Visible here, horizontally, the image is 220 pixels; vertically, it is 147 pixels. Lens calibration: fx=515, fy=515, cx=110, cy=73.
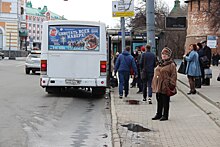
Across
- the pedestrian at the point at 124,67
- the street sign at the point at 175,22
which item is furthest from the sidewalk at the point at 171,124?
the street sign at the point at 175,22

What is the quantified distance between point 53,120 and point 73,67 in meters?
5.10

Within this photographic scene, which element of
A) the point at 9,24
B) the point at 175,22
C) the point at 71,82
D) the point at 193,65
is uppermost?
the point at 9,24

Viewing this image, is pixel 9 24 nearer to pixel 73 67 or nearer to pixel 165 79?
pixel 73 67

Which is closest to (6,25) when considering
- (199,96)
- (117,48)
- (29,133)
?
(117,48)

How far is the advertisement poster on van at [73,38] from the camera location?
17547mm

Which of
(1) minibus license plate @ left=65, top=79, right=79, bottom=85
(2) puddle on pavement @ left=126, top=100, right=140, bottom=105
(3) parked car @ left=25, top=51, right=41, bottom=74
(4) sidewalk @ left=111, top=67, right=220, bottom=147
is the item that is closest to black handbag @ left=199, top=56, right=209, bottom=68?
(4) sidewalk @ left=111, top=67, right=220, bottom=147

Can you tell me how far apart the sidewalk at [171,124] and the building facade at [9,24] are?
6393 centimetres

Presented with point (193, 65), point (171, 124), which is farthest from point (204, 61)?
point (171, 124)

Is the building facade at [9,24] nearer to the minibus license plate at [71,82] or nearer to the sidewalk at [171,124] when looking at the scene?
the minibus license plate at [71,82]

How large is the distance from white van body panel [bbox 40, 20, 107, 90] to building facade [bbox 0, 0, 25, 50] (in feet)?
202

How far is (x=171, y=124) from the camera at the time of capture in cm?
1137

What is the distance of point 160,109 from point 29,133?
3.24 m

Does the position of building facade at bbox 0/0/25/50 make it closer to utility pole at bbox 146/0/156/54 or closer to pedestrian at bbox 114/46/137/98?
utility pole at bbox 146/0/156/54

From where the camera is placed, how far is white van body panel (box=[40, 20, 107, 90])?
17406 millimetres
